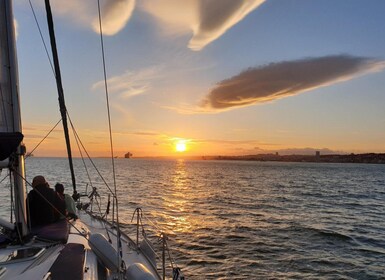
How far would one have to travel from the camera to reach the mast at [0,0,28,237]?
21.8 feet

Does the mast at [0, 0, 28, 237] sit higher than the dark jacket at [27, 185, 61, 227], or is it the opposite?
the mast at [0, 0, 28, 237]

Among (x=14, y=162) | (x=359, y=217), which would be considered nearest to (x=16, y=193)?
(x=14, y=162)

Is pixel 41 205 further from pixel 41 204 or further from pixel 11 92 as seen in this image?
pixel 11 92

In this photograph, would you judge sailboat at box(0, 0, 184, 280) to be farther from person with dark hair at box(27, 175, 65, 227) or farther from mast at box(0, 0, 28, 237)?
person with dark hair at box(27, 175, 65, 227)

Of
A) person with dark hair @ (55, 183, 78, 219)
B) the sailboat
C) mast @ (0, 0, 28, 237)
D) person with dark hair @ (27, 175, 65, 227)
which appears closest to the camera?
the sailboat

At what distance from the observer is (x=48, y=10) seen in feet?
35.3

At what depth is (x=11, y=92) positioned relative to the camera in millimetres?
6754

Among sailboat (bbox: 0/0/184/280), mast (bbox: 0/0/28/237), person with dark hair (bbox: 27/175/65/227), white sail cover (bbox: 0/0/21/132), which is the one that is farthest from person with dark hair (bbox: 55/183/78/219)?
white sail cover (bbox: 0/0/21/132)

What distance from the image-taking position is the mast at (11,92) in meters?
6.64

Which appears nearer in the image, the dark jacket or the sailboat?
the sailboat

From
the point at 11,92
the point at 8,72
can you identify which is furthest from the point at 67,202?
the point at 8,72

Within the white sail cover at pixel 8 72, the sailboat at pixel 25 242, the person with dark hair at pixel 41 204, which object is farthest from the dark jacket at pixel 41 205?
the white sail cover at pixel 8 72

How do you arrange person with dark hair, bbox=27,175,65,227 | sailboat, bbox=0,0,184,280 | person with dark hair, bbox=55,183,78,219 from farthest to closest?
person with dark hair, bbox=55,183,78,219 → person with dark hair, bbox=27,175,65,227 → sailboat, bbox=0,0,184,280

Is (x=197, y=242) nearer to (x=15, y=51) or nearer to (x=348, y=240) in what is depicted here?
(x=348, y=240)
